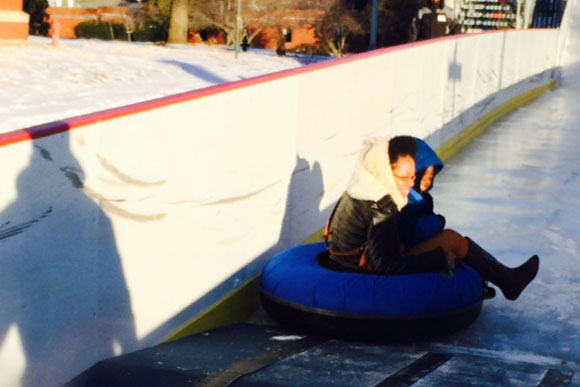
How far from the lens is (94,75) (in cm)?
3538

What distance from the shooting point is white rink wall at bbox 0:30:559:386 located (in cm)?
442

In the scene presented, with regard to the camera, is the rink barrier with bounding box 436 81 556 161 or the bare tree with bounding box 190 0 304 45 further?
the bare tree with bounding box 190 0 304 45

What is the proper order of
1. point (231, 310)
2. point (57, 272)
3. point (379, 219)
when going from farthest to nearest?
point (231, 310) < point (379, 219) < point (57, 272)

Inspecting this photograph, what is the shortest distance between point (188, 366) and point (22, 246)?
1097 millimetres

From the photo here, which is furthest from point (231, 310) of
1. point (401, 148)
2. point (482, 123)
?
point (482, 123)

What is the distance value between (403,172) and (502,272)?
1.03 meters

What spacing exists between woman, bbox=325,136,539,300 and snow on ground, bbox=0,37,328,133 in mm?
13884

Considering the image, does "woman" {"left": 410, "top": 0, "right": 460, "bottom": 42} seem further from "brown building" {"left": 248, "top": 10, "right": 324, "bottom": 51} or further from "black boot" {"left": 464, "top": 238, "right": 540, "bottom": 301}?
"brown building" {"left": 248, "top": 10, "right": 324, "bottom": 51}

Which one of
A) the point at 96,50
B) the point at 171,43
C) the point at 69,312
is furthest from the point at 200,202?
the point at 171,43

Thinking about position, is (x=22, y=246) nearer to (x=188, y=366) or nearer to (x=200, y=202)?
(x=188, y=366)

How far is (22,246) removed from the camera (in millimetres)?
4344

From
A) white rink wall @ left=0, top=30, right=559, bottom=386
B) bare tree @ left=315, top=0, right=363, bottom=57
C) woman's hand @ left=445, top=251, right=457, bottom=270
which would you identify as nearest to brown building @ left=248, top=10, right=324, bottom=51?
bare tree @ left=315, top=0, right=363, bottom=57

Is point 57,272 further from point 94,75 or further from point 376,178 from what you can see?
point 94,75

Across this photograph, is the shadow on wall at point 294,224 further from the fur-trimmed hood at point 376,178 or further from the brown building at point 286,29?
the brown building at point 286,29
